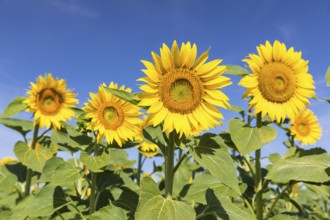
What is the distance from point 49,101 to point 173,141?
103 inches

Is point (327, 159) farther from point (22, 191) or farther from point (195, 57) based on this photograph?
point (22, 191)

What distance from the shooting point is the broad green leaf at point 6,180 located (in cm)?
457

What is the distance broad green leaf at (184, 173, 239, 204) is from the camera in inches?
131

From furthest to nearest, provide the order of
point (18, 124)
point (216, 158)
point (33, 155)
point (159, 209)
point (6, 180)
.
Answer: point (18, 124) < point (6, 180) < point (33, 155) < point (216, 158) < point (159, 209)

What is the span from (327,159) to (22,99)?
11.3 ft

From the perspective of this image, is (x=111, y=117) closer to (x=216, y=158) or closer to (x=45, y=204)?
(x=45, y=204)

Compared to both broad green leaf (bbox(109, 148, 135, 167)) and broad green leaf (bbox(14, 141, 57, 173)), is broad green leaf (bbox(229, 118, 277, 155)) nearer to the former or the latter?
broad green leaf (bbox(109, 148, 135, 167))

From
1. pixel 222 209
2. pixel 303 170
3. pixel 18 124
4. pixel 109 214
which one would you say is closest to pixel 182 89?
pixel 222 209

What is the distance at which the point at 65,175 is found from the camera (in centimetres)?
344

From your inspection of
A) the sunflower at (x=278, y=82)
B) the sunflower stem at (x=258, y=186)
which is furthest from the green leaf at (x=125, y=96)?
the sunflower stem at (x=258, y=186)

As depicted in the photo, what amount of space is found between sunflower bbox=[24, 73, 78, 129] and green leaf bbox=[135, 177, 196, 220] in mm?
2331

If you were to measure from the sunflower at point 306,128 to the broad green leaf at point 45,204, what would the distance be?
3.84 metres

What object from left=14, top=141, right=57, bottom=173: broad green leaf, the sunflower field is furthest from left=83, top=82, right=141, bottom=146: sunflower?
left=14, top=141, right=57, bottom=173: broad green leaf

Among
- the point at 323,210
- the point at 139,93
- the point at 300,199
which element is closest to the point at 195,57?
the point at 139,93
